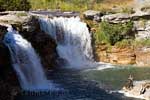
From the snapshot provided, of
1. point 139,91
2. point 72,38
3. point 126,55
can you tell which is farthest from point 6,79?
point 72,38

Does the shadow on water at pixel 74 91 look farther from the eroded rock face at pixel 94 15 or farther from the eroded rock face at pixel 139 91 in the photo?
the eroded rock face at pixel 94 15

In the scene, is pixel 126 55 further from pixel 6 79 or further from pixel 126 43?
pixel 6 79

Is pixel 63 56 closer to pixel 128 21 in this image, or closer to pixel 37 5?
pixel 128 21

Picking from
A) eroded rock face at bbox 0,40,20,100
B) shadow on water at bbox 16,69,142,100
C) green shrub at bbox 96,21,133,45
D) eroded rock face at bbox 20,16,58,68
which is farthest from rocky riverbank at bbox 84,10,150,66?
eroded rock face at bbox 0,40,20,100

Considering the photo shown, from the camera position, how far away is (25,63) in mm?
29391

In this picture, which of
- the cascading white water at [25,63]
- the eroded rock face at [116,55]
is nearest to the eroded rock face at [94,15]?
the eroded rock face at [116,55]

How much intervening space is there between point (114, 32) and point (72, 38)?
341 cm

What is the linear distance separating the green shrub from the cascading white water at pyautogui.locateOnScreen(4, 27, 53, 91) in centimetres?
782

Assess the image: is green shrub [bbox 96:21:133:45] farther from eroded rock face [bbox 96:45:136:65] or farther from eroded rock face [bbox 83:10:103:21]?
eroded rock face [bbox 83:10:103:21]

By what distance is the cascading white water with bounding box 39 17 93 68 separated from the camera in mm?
37281

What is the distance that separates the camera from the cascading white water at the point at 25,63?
28016 mm

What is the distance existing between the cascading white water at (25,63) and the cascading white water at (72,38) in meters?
6.05

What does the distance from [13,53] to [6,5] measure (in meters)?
10.8

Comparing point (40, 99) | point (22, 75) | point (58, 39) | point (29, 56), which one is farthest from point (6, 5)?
point (40, 99)
